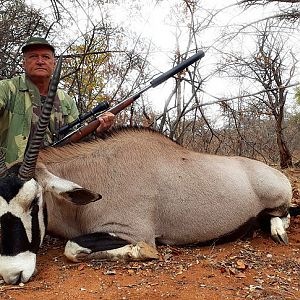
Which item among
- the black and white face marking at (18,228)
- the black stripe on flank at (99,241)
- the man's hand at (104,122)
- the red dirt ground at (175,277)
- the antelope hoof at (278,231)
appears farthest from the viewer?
the man's hand at (104,122)

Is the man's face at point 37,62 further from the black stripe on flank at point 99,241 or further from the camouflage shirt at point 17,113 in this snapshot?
the black stripe on flank at point 99,241

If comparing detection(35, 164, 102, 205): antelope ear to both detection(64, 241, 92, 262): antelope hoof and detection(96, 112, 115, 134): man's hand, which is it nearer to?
detection(64, 241, 92, 262): antelope hoof

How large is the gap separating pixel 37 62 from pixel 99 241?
2.26 m

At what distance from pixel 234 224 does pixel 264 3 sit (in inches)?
214

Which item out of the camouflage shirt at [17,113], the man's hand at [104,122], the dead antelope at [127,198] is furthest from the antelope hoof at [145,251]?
the camouflage shirt at [17,113]

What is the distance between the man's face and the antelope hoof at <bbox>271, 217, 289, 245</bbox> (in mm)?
2823

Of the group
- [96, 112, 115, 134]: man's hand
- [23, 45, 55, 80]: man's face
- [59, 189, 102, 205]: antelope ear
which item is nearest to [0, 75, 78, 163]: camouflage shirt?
[23, 45, 55, 80]: man's face

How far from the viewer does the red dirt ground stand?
9.10 ft

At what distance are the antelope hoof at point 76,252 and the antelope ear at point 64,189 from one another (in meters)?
0.33

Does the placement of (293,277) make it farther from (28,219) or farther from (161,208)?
(28,219)

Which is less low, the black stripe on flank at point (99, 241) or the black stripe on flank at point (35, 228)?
the black stripe on flank at point (35, 228)

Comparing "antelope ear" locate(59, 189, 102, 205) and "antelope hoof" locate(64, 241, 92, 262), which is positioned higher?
"antelope ear" locate(59, 189, 102, 205)

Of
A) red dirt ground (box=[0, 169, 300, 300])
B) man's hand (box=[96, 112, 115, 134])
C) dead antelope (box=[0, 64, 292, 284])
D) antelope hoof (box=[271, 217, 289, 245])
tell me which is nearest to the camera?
red dirt ground (box=[0, 169, 300, 300])

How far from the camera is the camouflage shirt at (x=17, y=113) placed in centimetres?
469
